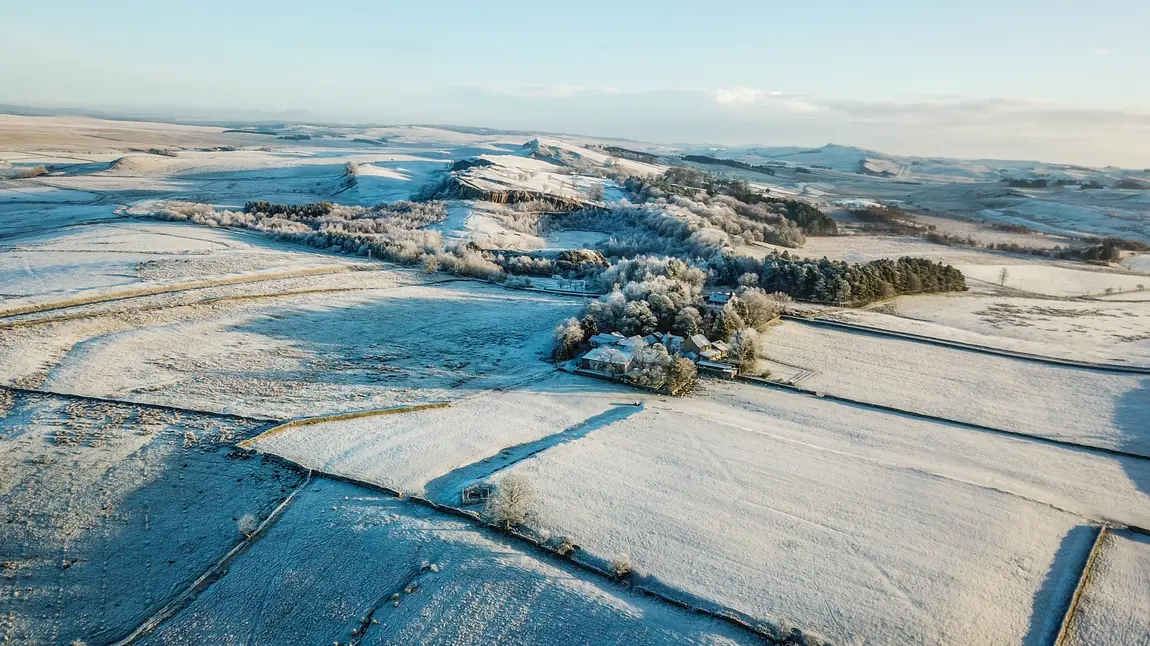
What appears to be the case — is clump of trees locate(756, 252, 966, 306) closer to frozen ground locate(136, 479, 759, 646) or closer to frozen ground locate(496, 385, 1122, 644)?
frozen ground locate(496, 385, 1122, 644)

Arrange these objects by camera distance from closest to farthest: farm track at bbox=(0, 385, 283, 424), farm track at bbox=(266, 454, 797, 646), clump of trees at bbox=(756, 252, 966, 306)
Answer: farm track at bbox=(266, 454, 797, 646)
farm track at bbox=(0, 385, 283, 424)
clump of trees at bbox=(756, 252, 966, 306)

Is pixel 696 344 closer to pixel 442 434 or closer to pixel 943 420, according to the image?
pixel 943 420

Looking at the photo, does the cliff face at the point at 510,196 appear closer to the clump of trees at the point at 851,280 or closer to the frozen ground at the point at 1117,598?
the clump of trees at the point at 851,280

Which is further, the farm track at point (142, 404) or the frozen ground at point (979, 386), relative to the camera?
the frozen ground at point (979, 386)

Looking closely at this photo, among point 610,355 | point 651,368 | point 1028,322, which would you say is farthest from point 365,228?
point 1028,322

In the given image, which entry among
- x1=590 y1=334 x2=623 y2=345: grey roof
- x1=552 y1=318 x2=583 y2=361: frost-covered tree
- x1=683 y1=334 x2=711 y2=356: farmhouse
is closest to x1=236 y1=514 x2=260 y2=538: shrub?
x1=552 y1=318 x2=583 y2=361: frost-covered tree

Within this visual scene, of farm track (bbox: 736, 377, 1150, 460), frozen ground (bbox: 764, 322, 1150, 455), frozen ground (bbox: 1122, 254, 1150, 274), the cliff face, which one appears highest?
the cliff face

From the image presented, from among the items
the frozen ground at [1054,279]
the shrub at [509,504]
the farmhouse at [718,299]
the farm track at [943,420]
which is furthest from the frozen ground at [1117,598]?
the frozen ground at [1054,279]
